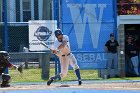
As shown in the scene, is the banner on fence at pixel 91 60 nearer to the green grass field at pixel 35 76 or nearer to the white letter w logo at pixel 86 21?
the white letter w logo at pixel 86 21

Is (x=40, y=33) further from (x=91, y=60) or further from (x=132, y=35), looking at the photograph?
(x=132, y=35)

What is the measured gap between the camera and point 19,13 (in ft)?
85.3

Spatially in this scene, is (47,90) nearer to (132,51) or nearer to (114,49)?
(114,49)

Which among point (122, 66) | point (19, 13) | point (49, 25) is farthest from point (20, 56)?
point (19, 13)

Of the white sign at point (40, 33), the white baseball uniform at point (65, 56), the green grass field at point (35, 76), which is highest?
the white sign at point (40, 33)

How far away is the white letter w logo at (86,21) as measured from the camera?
1900 centimetres

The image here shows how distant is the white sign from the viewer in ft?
60.8

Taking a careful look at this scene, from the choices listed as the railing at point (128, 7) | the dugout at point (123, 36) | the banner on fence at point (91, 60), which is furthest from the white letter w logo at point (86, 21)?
the railing at point (128, 7)

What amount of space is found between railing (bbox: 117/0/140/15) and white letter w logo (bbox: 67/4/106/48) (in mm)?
2438

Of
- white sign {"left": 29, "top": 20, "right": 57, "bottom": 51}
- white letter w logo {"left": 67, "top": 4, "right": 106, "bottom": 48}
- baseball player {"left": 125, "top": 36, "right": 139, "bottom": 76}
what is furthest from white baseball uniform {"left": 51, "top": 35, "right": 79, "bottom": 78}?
baseball player {"left": 125, "top": 36, "right": 139, "bottom": 76}

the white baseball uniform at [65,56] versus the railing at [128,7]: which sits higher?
the railing at [128,7]

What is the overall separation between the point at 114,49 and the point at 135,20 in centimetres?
207

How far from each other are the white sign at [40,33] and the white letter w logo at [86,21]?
943 millimetres

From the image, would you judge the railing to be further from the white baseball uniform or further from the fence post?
the white baseball uniform
